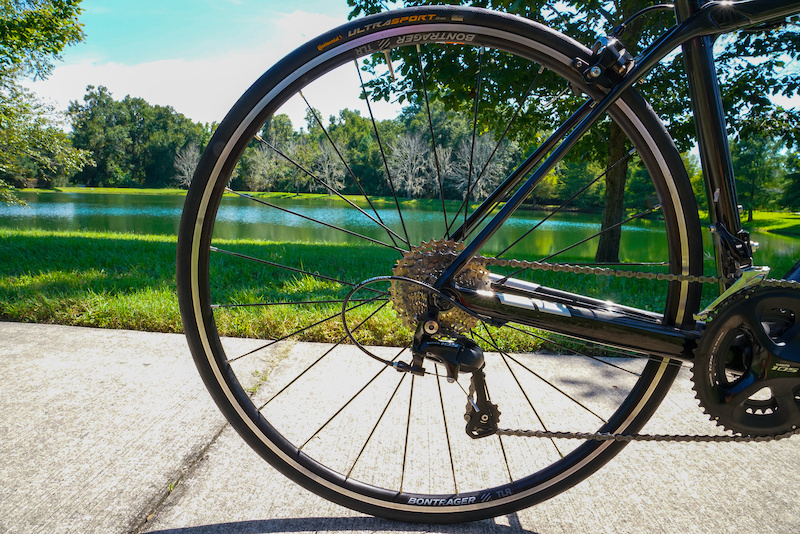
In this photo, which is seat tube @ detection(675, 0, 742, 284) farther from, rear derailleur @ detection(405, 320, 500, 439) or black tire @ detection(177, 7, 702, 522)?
rear derailleur @ detection(405, 320, 500, 439)

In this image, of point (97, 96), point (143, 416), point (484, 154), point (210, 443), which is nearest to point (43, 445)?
point (143, 416)

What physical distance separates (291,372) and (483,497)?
43.9 inches

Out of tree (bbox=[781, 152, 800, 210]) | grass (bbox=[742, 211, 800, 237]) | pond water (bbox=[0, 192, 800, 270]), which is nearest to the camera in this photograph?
pond water (bbox=[0, 192, 800, 270])

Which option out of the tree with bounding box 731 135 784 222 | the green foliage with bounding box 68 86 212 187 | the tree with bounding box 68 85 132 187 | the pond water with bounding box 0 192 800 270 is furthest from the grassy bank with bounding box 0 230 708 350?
the tree with bounding box 68 85 132 187

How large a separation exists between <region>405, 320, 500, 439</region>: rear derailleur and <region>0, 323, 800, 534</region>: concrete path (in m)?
0.31

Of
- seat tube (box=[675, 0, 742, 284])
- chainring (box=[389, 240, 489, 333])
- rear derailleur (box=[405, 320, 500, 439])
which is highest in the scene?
seat tube (box=[675, 0, 742, 284])

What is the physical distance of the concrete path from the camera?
49.3 inches

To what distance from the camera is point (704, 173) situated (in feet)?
4.00

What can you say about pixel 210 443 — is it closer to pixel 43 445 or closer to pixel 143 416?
pixel 143 416

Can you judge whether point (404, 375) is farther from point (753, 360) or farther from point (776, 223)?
point (776, 223)

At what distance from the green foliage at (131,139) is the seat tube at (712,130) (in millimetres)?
45743

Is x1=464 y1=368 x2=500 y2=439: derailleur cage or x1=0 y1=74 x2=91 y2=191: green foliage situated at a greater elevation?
x1=0 y1=74 x2=91 y2=191: green foliage

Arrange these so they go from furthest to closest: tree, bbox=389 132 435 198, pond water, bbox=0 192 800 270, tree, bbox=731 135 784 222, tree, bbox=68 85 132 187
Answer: tree, bbox=68 85 132 187 < tree, bbox=731 135 784 222 < pond water, bbox=0 192 800 270 < tree, bbox=389 132 435 198

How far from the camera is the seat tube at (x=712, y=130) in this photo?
3.81 ft
